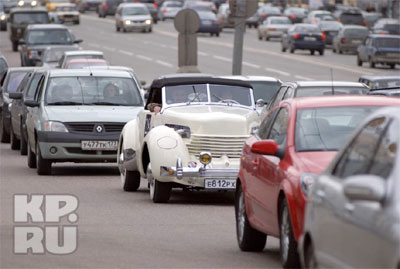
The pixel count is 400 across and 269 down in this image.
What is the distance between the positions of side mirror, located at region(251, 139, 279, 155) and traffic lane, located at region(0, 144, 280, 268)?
0.97 m

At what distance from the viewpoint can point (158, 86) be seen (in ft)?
58.1

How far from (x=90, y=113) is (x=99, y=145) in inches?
23.6

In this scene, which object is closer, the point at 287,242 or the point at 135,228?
the point at 287,242

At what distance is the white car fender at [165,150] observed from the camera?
15961mm

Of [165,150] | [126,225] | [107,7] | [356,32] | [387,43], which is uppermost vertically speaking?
[165,150]

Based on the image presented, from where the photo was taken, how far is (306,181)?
32.7ft

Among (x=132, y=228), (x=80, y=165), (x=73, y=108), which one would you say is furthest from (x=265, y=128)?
(x=80, y=165)

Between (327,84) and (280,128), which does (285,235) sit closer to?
(280,128)

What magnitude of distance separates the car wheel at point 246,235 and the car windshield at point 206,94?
17.8ft

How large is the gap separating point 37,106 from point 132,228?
25.7ft

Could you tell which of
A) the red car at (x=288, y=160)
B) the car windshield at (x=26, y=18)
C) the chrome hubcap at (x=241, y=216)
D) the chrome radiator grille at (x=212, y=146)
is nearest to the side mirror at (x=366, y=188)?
the red car at (x=288, y=160)

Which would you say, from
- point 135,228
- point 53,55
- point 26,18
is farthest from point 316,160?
point 26,18

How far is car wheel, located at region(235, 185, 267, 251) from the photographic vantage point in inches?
462

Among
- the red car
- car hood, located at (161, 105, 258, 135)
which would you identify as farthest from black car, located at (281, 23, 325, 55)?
the red car
